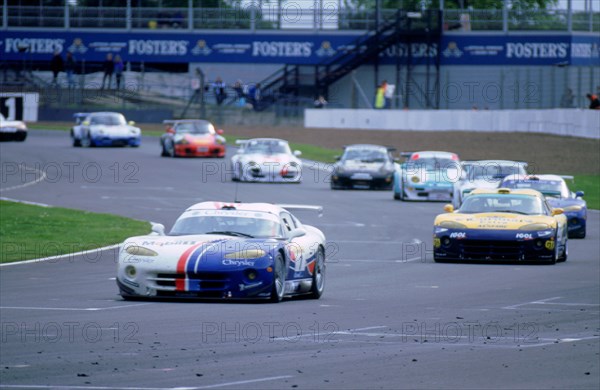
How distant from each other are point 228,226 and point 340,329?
337 cm

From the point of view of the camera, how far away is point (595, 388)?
9094 mm

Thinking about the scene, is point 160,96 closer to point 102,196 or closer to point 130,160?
point 130,160

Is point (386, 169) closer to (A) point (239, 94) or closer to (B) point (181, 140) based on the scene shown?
(B) point (181, 140)

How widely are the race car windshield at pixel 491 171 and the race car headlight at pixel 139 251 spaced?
→ 713 inches

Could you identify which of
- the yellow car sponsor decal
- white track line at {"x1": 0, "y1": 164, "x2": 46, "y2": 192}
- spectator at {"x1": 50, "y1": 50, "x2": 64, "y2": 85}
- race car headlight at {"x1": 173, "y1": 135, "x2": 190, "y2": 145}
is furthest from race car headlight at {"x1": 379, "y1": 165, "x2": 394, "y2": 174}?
spectator at {"x1": 50, "y1": 50, "x2": 64, "y2": 85}

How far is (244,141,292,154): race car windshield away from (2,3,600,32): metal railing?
23953 mm

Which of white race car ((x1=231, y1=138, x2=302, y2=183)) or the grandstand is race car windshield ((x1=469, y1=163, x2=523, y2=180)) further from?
the grandstand

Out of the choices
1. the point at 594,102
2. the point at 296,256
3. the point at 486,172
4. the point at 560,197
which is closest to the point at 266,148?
the point at 486,172

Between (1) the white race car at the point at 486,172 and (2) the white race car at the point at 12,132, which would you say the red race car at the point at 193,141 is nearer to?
(2) the white race car at the point at 12,132

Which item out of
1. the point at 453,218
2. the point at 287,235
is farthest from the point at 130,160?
the point at 287,235

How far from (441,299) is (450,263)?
536 cm

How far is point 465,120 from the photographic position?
53.4m

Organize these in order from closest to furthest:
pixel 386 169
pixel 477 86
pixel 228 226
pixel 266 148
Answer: pixel 228 226, pixel 386 169, pixel 266 148, pixel 477 86

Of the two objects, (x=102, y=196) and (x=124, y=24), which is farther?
(x=124, y=24)
